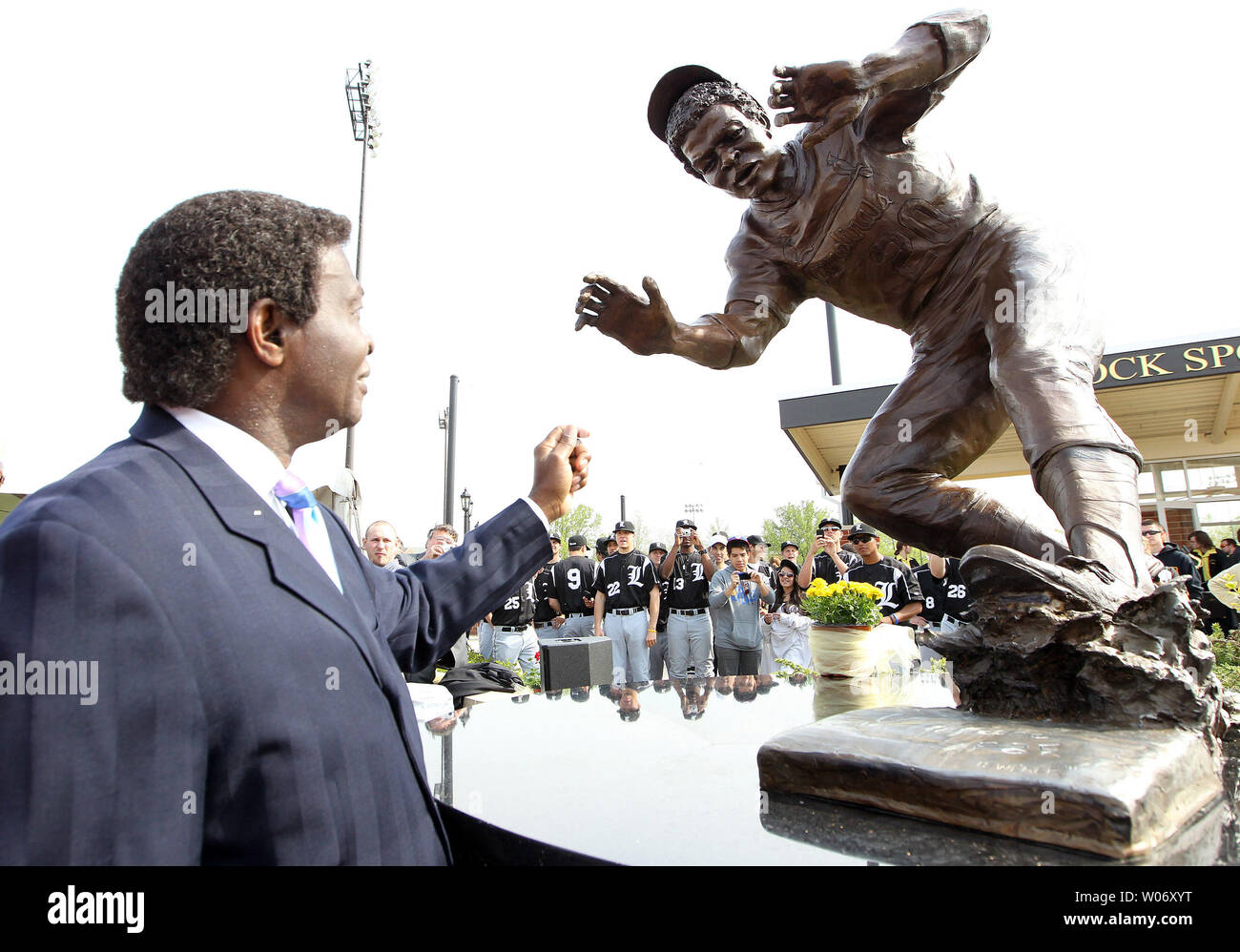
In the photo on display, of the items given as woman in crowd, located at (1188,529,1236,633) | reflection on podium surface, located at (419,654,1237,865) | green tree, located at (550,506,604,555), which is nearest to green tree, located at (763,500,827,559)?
green tree, located at (550,506,604,555)

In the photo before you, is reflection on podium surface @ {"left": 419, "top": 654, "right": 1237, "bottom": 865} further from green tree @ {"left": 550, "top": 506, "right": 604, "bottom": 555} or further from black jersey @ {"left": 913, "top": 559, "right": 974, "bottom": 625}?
green tree @ {"left": 550, "top": 506, "right": 604, "bottom": 555}

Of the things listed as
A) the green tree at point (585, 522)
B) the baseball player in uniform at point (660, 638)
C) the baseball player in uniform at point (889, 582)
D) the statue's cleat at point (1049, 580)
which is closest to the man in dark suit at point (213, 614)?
the statue's cleat at point (1049, 580)

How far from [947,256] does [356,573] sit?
2327 millimetres

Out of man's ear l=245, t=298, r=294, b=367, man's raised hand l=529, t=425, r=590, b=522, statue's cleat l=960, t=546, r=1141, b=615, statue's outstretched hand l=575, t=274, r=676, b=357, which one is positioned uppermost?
statue's outstretched hand l=575, t=274, r=676, b=357

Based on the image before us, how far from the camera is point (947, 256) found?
9.04 ft

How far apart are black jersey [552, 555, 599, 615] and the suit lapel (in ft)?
24.6

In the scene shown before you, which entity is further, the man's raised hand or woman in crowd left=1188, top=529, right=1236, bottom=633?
woman in crowd left=1188, top=529, right=1236, bottom=633

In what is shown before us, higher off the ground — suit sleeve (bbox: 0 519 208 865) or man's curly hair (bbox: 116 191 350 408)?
man's curly hair (bbox: 116 191 350 408)

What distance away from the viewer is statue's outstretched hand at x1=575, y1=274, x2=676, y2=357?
2734mm

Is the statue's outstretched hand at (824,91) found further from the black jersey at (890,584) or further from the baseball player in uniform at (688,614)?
the baseball player in uniform at (688,614)

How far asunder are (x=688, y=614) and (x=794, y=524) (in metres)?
48.5

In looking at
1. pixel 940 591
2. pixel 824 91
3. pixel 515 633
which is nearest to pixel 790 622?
pixel 940 591
